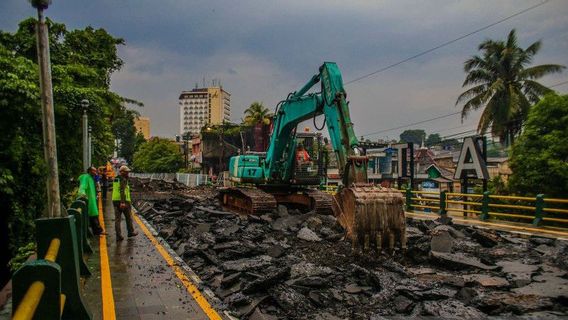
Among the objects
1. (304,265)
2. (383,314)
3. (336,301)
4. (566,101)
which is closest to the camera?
(383,314)

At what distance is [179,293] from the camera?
7273 millimetres

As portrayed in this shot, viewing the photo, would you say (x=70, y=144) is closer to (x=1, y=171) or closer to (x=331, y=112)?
(x=1, y=171)

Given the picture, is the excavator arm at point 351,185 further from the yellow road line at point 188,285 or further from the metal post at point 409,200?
the metal post at point 409,200

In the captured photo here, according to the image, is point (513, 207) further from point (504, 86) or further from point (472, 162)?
point (504, 86)

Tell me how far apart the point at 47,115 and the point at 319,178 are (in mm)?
12052

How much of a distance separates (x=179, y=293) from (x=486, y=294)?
514 cm

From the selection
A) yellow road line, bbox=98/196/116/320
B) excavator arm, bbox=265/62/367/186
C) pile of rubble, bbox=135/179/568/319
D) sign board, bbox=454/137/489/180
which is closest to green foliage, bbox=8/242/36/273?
yellow road line, bbox=98/196/116/320

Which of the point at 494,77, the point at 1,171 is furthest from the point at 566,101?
the point at 1,171

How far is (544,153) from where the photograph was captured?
70.2 ft

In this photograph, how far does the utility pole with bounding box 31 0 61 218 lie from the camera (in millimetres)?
6418

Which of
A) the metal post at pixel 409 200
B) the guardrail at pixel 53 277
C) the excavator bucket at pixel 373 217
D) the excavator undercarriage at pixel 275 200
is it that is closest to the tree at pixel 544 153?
the metal post at pixel 409 200

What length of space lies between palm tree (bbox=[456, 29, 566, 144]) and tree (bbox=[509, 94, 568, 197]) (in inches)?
467

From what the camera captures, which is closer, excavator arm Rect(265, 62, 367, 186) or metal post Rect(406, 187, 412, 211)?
excavator arm Rect(265, 62, 367, 186)

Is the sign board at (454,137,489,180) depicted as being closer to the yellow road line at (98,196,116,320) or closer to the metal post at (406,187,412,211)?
the metal post at (406,187,412,211)
